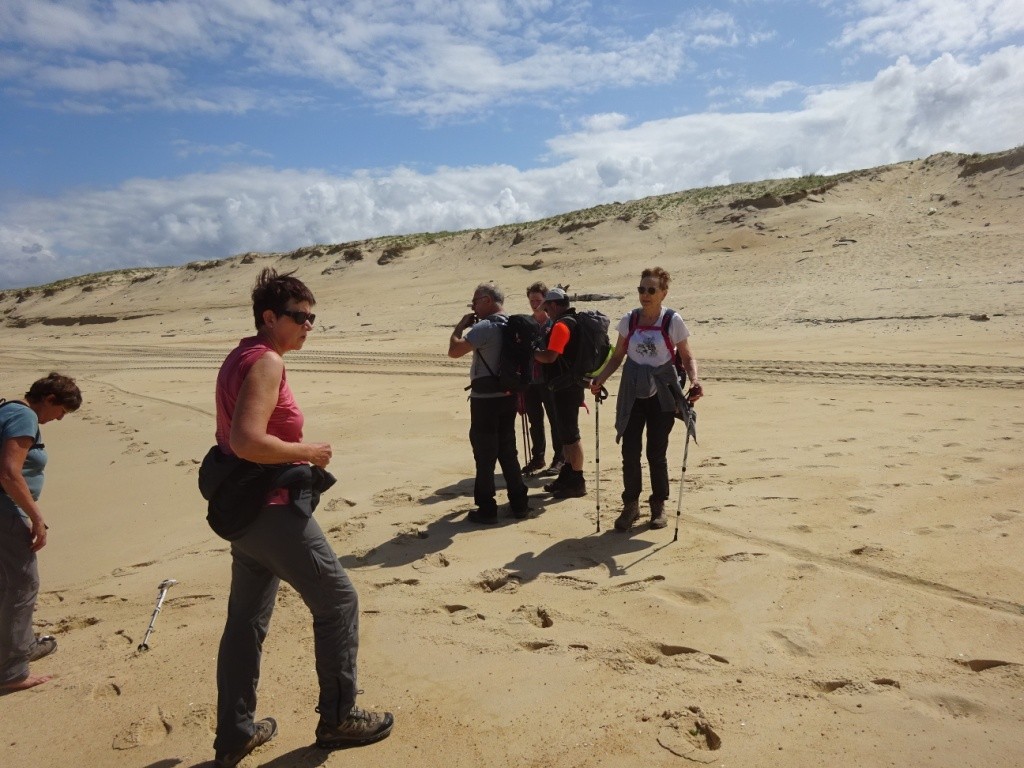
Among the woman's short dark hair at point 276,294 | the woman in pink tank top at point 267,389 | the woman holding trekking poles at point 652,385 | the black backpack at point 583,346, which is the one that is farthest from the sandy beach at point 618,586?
the woman's short dark hair at point 276,294

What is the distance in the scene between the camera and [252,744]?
9.94ft

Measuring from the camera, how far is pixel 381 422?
9.90 m

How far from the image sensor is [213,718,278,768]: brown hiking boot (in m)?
2.94

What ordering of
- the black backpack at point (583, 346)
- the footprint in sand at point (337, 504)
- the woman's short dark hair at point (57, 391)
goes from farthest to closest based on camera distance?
1. the footprint in sand at point (337, 504)
2. the black backpack at point (583, 346)
3. the woman's short dark hair at point (57, 391)

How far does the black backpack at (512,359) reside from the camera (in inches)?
215

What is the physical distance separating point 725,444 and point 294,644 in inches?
192

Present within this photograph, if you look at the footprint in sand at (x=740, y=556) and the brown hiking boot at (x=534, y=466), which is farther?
the brown hiking boot at (x=534, y=466)

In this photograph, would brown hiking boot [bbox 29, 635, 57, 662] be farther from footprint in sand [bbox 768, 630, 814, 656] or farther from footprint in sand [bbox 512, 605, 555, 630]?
footprint in sand [bbox 768, 630, 814, 656]

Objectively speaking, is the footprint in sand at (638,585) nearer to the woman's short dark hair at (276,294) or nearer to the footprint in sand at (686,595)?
the footprint in sand at (686,595)

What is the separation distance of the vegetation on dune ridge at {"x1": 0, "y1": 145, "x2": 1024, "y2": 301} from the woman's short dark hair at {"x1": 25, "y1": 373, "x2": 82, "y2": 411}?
29.4 meters

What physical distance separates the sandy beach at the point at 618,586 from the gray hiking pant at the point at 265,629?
0.24 m

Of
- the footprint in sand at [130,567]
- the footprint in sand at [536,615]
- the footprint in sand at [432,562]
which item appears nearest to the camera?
the footprint in sand at [536,615]

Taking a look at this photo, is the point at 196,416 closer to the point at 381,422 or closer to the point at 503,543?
the point at 381,422

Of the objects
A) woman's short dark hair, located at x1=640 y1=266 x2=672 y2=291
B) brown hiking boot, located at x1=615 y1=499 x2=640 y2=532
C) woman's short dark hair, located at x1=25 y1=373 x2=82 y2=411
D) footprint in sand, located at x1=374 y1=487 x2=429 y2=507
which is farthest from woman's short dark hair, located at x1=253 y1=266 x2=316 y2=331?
footprint in sand, located at x1=374 y1=487 x2=429 y2=507
